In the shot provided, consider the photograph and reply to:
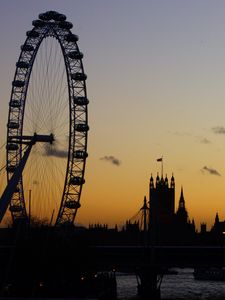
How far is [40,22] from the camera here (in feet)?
245

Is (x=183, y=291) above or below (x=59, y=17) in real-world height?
below

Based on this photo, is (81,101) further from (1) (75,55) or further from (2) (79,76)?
(1) (75,55)

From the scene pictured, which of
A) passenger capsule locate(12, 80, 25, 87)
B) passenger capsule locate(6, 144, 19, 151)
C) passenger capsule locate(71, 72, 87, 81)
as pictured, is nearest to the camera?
passenger capsule locate(71, 72, 87, 81)

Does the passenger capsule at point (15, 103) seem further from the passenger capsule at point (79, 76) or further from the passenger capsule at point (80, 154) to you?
the passenger capsule at point (80, 154)

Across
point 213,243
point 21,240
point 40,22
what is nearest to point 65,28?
point 40,22

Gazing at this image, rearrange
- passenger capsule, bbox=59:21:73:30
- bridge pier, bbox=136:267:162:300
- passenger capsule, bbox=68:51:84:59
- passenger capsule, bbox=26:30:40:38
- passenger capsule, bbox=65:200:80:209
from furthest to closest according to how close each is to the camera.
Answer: bridge pier, bbox=136:267:162:300
passenger capsule, bbox=65:200:80:209
passenger capsule, bbox=68:51:84:59
passenger capsule, bbox=59:21:73:30
passenger capsule, bbox=26:30:40:38

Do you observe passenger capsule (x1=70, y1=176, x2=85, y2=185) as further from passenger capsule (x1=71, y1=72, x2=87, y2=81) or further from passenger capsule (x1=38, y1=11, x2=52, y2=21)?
passenger capsule (x1=38, y1=11, x2=52, y2=21)

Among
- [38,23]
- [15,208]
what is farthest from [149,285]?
[38,23]

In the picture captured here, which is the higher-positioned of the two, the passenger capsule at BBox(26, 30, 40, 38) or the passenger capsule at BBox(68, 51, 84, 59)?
the passenger capsule at BBox(26, 30, 40, 38)

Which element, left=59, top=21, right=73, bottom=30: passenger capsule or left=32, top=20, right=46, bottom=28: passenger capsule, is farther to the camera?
left=59, top=21, right=73, bottom=30: passenger capsule

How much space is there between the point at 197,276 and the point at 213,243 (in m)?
17.2

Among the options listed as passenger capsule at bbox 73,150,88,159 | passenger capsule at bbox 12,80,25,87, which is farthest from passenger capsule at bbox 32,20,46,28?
passenger capsule at bbox 73,150,88,159

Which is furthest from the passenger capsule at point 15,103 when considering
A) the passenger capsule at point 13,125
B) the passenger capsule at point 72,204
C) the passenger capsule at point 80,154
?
the passenger capsule at point 72,204

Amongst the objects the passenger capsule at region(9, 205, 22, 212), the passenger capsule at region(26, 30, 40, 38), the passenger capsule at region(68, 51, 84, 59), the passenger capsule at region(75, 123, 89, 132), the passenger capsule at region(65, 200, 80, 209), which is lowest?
the passenger capsule at region(9, 205, 22, 212)
